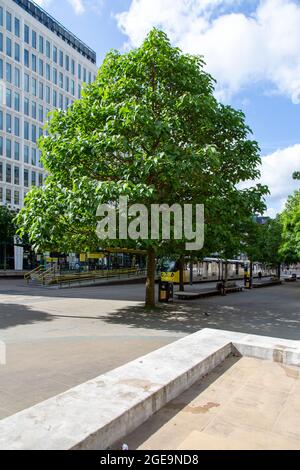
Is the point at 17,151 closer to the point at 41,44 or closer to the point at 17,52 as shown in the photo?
the point at 17,52

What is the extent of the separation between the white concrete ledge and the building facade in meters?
48.1

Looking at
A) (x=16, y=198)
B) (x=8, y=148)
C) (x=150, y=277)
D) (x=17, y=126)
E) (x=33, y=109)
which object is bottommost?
(x=150, y=277)

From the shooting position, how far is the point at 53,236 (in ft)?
43.5

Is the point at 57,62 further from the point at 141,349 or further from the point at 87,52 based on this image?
the point at 141,349

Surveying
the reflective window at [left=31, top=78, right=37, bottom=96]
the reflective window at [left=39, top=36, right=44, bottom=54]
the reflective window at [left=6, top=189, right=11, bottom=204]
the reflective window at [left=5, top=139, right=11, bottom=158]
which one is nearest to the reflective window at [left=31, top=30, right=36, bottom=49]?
the reflective window at [left=39, top=36, right=44, bottom=54]

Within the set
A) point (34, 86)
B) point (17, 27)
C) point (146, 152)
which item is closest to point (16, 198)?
point (34, 86)

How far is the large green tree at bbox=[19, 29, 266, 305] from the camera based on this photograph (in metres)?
11.8

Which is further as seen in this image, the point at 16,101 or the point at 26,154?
the point at 26,154

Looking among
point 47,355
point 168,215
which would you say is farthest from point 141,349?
point 168,215

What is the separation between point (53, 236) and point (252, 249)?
19500mm

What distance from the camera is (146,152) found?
1272cm

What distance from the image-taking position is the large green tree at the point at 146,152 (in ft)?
38.6

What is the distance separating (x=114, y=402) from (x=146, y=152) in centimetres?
988

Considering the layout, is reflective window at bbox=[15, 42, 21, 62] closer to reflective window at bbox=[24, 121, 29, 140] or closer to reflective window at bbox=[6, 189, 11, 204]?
reflective window at bbox=[24, 121, 29, 140]
